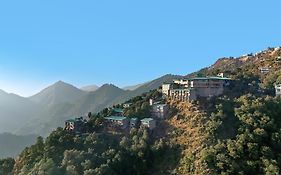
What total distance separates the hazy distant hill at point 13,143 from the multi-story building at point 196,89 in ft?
167

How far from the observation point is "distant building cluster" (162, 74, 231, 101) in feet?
121

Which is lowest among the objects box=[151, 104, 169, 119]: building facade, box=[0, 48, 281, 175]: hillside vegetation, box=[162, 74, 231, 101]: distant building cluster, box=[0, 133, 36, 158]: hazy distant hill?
box=[0, 133, 36, 158]: hazy distant hill

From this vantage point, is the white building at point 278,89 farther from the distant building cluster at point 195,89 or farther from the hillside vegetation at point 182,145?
the distant building cluster at point 195,89

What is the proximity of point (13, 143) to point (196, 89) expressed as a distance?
190 ft

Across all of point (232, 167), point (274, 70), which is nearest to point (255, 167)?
point (232, 167)

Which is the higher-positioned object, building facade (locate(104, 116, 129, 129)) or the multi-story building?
the multi-story building

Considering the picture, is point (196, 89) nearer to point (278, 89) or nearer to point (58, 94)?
point (278, 89)

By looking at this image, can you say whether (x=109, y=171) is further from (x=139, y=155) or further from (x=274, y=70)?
(x=274, y=70)

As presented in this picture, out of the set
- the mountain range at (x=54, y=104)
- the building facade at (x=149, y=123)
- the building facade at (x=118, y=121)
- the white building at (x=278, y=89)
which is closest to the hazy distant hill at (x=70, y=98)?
the mountain range at (x=54, y=104)

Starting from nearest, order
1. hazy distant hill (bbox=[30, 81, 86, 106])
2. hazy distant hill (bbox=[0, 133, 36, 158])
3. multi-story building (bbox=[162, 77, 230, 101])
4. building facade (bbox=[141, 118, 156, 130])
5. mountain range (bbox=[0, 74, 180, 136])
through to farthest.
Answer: building facade (bbox=[141, 118, 156, 130])
multi-story building (bbox=[162, 77, 230, 101])
hazy distant hill (bbox=[0, 133, 36, 158])
mountain range (bbox=[0, 74, 180, 136])
hazy distant hill (bbox=[30, 81, 86, 106])

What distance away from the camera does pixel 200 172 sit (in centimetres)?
2864

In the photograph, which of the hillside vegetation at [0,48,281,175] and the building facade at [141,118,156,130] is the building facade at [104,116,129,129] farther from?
the building facade at [141,118,156,130]

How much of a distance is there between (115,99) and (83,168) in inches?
2644

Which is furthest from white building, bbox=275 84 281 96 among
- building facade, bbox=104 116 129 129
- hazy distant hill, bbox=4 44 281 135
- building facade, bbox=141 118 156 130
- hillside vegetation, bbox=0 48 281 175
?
building facade, bbox=104 116 129 129
